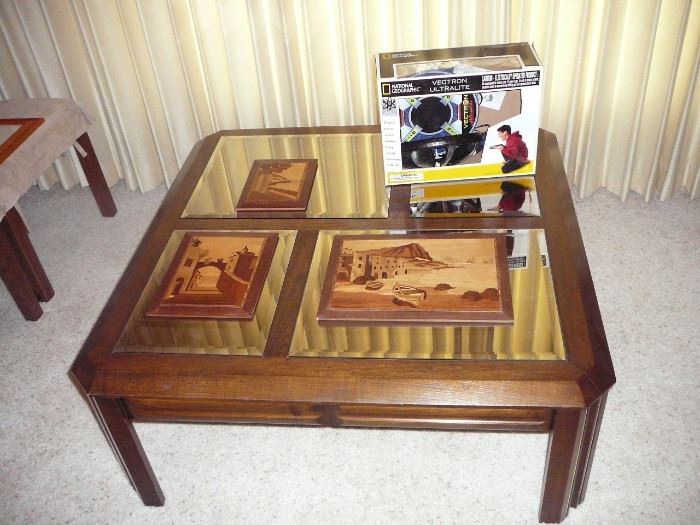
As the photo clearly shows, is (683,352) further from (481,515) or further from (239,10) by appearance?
(239,10)

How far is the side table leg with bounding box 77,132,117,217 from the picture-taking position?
99.8 inches

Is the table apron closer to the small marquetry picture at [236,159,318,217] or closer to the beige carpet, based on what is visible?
the beige carpet

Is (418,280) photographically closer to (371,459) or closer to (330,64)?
(371,459)

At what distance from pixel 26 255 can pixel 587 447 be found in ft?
6.00

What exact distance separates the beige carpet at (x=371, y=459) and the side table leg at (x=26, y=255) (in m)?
0.19

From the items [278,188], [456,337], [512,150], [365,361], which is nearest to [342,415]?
[365,361]

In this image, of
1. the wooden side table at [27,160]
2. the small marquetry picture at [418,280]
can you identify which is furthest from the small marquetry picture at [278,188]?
the wooden side table at [27,160]

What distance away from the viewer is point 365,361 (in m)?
1.36

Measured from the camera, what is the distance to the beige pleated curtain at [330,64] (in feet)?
7.47

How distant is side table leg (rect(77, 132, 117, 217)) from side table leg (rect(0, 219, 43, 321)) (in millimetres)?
470

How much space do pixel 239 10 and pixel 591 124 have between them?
132 centimetres

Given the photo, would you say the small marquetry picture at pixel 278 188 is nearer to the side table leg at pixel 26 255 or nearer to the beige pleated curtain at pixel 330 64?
the beige pleated curtain at pixel 330 64

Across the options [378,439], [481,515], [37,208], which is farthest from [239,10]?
[481,515]

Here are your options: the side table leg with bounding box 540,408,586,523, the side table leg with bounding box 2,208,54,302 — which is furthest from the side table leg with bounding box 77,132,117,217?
the side table leg with bounding box 540,408,586,523
